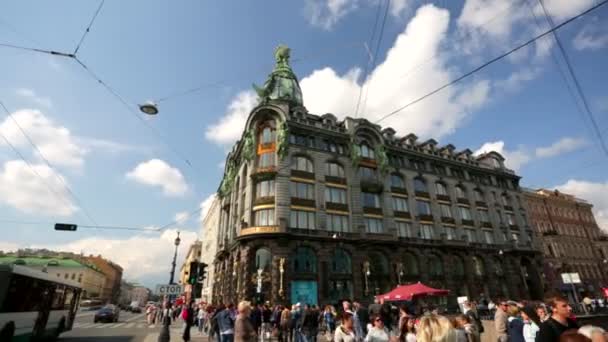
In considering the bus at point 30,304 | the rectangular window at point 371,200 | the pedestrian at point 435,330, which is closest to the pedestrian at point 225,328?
the bus at point 30,304

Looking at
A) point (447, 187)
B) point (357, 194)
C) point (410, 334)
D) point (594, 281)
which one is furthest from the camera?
point (594, 281)

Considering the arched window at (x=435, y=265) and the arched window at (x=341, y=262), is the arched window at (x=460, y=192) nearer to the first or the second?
the arched window at (x=435, y=265)

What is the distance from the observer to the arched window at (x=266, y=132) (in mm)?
33250

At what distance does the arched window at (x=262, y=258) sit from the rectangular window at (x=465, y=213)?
95.4ft

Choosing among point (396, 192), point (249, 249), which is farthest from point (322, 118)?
Result: point (249, 249)

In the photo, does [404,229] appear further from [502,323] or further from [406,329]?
[406,329]

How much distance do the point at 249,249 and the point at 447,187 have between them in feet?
98.9

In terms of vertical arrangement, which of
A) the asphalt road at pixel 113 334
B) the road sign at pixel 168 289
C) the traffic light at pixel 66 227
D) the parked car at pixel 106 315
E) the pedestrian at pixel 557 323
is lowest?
the asphalt road at pixel 113 334

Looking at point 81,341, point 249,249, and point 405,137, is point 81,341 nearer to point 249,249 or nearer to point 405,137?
point 249,249

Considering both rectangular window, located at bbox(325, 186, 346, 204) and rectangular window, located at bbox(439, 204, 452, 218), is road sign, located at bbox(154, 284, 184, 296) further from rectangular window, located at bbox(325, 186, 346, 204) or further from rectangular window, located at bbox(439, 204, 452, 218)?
rectangular window, located at bbox(439, 204, 452, 218)

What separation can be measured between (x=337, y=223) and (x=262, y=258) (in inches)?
345

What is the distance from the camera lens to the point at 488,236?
42.9 meters

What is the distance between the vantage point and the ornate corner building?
28.4 meters

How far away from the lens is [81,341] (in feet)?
49.1
